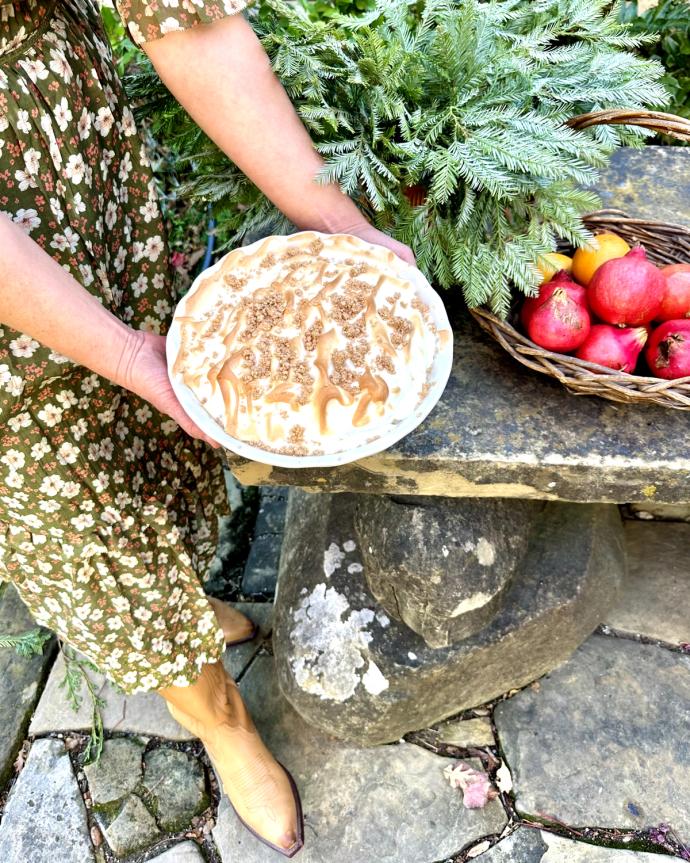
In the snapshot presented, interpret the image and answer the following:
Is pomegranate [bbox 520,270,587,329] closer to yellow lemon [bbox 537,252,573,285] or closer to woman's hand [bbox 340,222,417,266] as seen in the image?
yellow lemon [bbox 537,252,573,285]

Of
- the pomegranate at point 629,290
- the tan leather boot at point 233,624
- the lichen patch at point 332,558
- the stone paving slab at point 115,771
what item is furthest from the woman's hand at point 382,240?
the stone paving slab at point 115,771

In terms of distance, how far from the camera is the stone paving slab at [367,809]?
1.75 meters

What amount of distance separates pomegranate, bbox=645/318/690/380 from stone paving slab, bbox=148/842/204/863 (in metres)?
1.72

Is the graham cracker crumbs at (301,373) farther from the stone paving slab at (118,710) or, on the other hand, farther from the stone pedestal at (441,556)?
the stone paving slab at (118,710)

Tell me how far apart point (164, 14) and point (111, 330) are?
1.70 ft

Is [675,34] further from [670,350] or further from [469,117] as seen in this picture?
[670,350]

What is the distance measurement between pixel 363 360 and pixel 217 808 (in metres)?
1.46

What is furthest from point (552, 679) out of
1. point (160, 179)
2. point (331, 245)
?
point (160, 179)

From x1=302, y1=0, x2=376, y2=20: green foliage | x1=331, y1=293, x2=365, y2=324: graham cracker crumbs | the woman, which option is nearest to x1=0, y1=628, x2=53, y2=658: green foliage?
the woman

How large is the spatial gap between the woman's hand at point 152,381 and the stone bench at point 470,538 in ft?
0.66

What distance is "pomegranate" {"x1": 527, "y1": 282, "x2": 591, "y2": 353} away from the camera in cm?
130

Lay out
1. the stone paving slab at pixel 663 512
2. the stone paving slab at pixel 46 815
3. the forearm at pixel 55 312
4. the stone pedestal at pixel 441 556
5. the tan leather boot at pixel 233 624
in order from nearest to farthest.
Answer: the forearm at pixel 55 312 → the stone pedestal at pixel 441 556 → the stone paving slab at pixel 46 815 → the tan leather boot at pixel 233 624 → the stone paving slab at pixel 663 512

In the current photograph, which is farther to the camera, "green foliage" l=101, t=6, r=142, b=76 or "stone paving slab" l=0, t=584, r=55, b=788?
"green foliage" l=101, t=6, r=142, b=76

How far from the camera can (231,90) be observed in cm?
117
